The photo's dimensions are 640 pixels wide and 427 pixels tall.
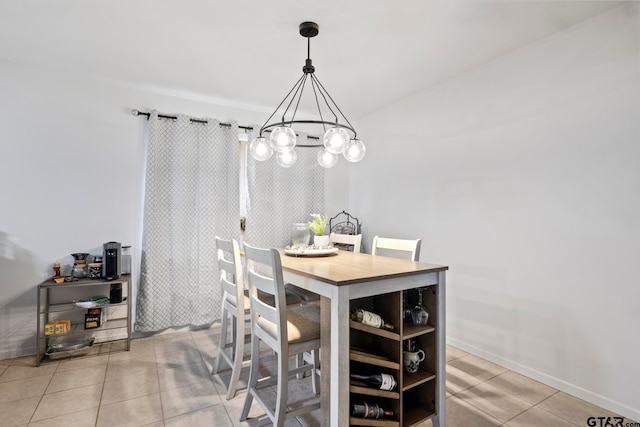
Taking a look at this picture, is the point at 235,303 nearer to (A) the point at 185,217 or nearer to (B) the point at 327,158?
(B) the point at 327,158

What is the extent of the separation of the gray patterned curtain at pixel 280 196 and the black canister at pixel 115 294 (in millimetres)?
1265

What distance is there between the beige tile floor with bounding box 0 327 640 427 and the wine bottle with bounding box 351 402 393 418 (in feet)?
0.92

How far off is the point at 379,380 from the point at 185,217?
2.45 m

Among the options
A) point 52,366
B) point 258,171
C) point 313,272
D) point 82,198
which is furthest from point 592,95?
point 52,366

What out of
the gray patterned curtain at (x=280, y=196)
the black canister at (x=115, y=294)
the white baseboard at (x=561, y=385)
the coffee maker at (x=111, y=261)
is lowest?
the white baseboard at (x=561, y=385)

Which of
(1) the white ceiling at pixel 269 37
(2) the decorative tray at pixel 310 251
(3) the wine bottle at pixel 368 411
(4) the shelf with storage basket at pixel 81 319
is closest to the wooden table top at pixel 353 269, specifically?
(2) the decorative tray at pixel 310 251

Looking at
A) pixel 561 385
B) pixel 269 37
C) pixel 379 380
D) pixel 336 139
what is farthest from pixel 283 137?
pixel 561 385

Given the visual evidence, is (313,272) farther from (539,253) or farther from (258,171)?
(258,171)

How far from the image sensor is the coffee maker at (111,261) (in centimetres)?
269

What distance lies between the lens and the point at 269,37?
7.25 ft

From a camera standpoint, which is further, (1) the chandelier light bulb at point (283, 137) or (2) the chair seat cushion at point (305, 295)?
(2) the chair seat cushion at point (305, 295)

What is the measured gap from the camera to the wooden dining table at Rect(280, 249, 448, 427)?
142cm

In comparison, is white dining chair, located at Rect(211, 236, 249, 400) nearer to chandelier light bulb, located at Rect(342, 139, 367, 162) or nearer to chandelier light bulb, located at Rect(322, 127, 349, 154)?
chandelier light bulb, located at Rect(322, 127, 349, 154)

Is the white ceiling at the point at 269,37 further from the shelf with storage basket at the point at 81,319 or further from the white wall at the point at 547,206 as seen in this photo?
the shelf with storage basket at the point at 81,319
